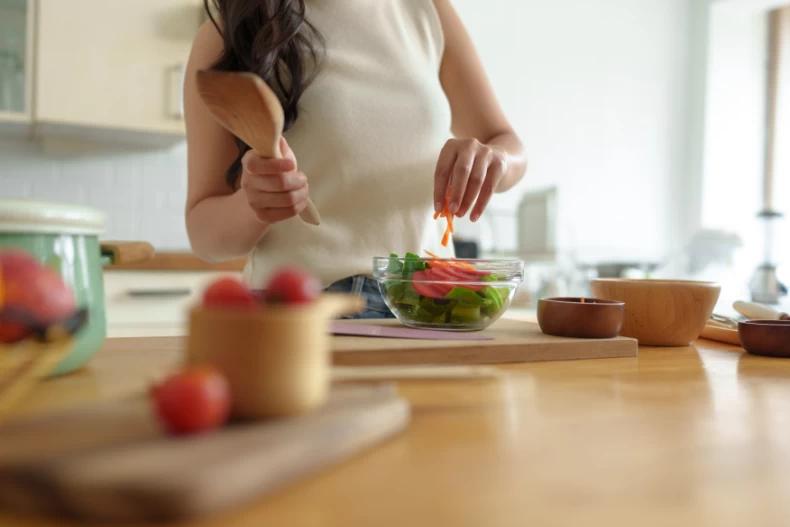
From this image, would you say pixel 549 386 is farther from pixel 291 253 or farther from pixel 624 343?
pixel 291 253

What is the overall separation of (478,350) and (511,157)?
1.85ft

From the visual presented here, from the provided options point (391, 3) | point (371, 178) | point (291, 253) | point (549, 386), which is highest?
point (391, 3)

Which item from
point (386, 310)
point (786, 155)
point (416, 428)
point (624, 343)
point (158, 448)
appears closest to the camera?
point (158, 448)

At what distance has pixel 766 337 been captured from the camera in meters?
0.94

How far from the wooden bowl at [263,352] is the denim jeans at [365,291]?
69 cm

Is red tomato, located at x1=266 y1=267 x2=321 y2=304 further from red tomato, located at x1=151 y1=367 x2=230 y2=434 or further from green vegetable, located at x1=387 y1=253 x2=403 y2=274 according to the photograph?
green vegetable, located at x1=387 y1=253 x2=403 y2=274

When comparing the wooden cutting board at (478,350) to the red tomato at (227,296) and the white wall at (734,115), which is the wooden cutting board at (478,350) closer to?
the red tomato at (227,296)

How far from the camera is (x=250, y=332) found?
0.42 metres

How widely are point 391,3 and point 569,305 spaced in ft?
2.16

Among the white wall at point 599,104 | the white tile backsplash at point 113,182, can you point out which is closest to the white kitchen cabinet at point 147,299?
the white tile backsplash at point 113,182

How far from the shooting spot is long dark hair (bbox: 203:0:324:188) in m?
1.10

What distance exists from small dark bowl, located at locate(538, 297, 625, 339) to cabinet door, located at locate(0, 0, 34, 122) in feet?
6.90

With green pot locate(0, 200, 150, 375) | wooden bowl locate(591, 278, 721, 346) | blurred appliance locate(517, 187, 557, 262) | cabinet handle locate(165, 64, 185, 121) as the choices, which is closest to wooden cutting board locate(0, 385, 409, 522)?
green pot locate(0, 200, 150, 375)

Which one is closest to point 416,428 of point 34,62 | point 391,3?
point 391,3
